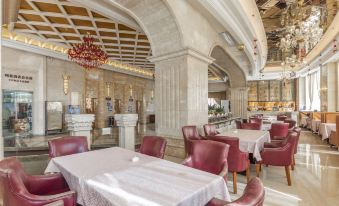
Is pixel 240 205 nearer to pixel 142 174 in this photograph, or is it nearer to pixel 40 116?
pixel 142 174

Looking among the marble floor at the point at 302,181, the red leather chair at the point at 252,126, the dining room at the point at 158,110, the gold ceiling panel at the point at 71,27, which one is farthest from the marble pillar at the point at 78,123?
the red leather chair at the point at 252,126

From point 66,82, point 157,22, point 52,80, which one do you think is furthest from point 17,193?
point 66,82

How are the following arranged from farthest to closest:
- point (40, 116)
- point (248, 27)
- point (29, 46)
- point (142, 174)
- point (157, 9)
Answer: point (40, 116) < point (29, 46) < point (248, 27) < point (157, 9) < point (142, 174)

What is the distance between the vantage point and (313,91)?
12719mm

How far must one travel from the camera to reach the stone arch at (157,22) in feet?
14.1

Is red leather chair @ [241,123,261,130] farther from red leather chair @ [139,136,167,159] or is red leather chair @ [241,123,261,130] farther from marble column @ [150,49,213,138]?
red leather chair @ [139,136,167,159]

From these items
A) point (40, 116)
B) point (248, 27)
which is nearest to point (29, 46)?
point (40, 116)

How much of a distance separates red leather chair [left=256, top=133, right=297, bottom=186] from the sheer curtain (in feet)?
34.7

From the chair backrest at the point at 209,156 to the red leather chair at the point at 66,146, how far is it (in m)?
1.67

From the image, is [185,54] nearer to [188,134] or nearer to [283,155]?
[188,134]

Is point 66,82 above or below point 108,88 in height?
above

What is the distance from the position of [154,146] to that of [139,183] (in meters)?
1.26

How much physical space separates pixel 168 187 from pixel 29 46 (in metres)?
9.11

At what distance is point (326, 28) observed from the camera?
729 centimetres
